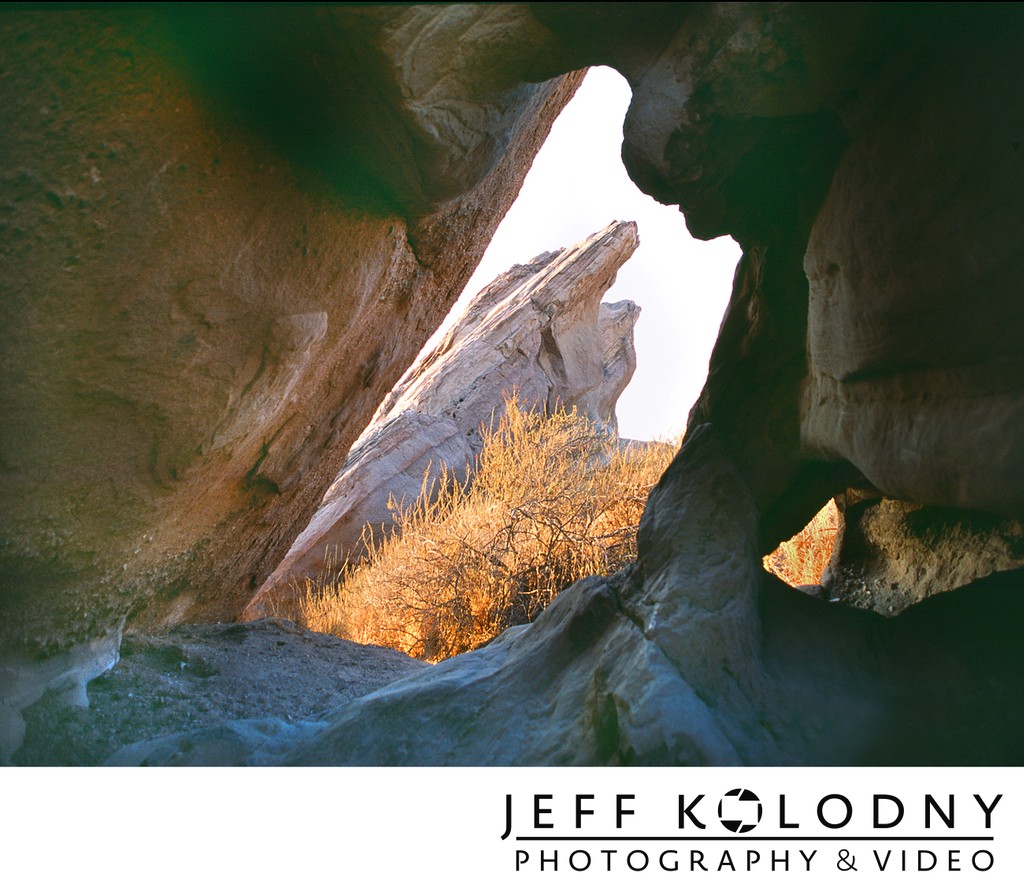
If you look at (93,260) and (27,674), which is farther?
(27,674)

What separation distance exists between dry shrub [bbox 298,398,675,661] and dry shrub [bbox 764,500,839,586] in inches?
32.5

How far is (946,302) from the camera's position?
4.81 ft

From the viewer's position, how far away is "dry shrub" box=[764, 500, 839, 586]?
404 centimetres

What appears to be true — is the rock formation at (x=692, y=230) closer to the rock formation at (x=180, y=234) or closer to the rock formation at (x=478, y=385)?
the rock formation at (x=180, y=234)

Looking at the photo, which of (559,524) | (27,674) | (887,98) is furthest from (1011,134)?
(559,524)

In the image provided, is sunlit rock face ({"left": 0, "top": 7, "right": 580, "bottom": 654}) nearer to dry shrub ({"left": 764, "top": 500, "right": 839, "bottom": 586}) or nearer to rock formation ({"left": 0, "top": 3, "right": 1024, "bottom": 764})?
rock formation ({"left": 0, "top": 3, "right": 1024, "bottom": 764})

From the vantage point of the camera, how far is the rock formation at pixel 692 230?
1.41 metres

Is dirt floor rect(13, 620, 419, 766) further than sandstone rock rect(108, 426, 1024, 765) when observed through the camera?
Yes

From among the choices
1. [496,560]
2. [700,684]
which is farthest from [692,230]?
[496,560]

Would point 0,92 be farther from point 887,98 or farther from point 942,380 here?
point 942,380

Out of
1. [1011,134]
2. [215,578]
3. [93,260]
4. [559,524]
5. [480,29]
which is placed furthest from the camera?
[559,524]

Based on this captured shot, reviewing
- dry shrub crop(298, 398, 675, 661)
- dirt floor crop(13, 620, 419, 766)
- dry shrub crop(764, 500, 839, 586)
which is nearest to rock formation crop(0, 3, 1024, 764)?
dirt floor crop(13, 620, 419, 766)

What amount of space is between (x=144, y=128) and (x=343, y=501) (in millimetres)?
6384

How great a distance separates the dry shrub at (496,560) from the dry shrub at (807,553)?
83 centimetres
